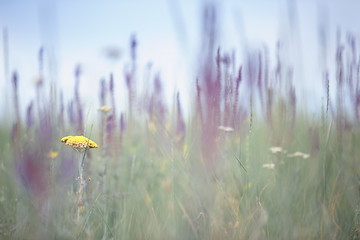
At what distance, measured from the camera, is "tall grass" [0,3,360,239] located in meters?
1.81

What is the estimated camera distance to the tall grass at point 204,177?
1.81 metres

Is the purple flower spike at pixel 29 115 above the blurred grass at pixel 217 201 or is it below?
above

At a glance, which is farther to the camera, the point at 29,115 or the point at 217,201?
the point at 29,115

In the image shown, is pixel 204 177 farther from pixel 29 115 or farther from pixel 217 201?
pixel 29 115

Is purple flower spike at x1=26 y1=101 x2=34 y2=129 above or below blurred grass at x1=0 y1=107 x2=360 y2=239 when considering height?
above

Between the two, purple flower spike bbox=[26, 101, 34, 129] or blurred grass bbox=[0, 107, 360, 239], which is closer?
blurred grass bbox=[0, 107, 360, 239]

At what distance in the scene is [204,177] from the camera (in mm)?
1981

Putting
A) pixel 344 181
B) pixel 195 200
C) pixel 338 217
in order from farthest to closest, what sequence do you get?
pixel 344 181 < pixel 338 217 < pixel 195 200

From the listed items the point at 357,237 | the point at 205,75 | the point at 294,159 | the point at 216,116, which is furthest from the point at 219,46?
the point at 294,159

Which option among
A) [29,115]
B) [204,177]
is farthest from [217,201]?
[29,115]

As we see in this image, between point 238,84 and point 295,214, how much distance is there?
77 centimetres

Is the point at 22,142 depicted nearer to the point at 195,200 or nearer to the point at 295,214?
the point at 195,200

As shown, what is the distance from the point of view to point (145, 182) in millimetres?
2699

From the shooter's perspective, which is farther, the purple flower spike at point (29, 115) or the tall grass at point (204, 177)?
the purple flower spike at point (29, 115)
